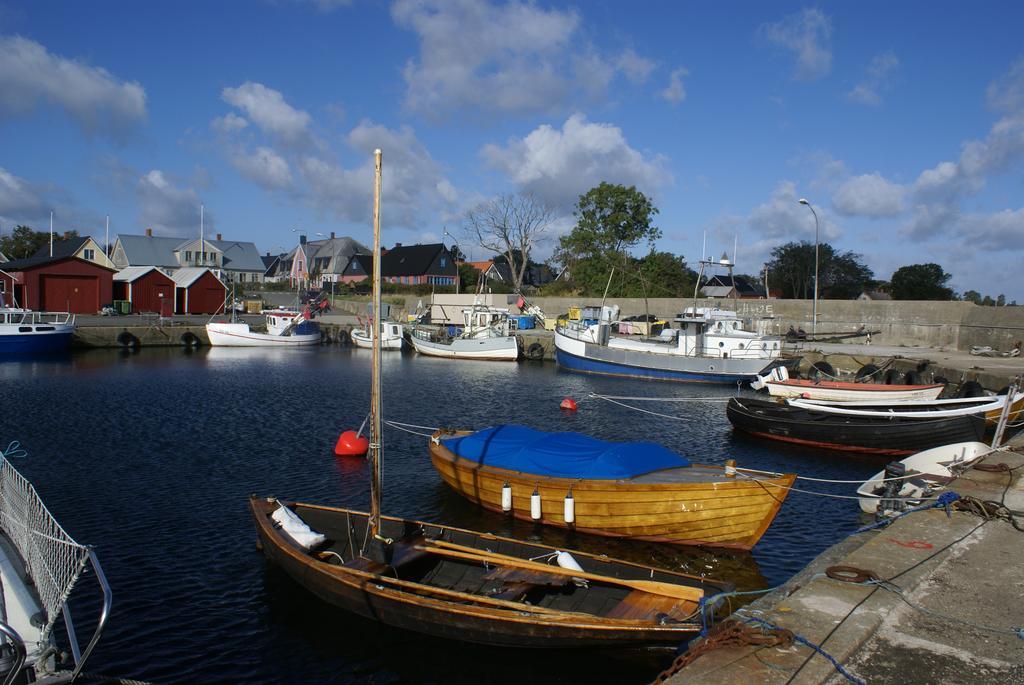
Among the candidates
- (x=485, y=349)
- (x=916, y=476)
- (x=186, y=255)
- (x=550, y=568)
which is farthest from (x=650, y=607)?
(x=186, y=255)

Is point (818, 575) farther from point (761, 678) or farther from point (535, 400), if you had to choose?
point (535, 400)

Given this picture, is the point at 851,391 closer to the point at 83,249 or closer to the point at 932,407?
the point at 932,407

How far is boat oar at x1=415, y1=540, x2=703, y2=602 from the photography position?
33.0 feet

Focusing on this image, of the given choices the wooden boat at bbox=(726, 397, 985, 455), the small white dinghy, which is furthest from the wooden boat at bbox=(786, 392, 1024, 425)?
the small white dinghy

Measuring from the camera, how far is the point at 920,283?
72312 mm

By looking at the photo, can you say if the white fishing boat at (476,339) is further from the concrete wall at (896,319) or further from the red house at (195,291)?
the red house at (195,291)

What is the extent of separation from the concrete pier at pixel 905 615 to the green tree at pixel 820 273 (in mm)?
70181

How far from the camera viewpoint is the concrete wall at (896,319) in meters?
41.9

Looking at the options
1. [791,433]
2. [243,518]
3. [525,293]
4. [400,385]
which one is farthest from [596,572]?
[525,293]

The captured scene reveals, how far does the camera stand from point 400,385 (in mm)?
38750

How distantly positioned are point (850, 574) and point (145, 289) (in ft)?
231

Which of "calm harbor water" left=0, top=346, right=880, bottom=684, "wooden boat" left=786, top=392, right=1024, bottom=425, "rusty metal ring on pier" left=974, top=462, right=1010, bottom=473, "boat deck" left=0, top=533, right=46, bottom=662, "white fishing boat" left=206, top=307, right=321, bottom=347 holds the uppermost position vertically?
"white fishing boat" left=206, top=307, right=321, bottom=347

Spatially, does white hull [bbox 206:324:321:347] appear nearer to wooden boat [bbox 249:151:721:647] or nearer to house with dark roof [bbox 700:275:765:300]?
house with dark roof [bbox 700:275:765:300]

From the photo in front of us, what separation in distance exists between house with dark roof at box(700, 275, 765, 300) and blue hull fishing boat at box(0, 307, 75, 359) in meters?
58.9
